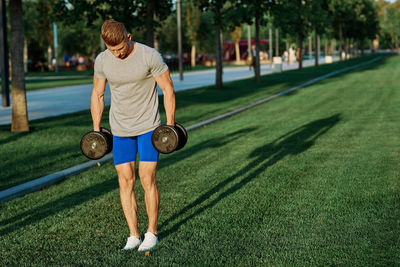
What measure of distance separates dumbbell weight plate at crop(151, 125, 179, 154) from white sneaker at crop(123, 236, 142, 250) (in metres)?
0.90

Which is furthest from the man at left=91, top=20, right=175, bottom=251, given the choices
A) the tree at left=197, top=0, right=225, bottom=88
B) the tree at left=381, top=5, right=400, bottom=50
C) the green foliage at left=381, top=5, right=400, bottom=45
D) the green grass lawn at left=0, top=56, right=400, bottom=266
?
the tree at left=381, top=5, right=400, bottom=50

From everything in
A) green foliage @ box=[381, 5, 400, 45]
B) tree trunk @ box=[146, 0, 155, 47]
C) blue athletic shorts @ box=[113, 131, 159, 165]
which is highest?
green foliage @ box=[381, 5, 400, 45]

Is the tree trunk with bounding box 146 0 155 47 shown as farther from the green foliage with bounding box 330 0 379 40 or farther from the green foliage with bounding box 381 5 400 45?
the green foliage with bounding box 381 5 400 45

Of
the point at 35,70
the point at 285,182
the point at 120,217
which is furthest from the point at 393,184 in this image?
the point at 35,70

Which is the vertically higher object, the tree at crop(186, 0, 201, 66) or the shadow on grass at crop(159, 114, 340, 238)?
the tree at crop(186, 0, 201, 66)

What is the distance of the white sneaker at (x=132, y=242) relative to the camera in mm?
5129

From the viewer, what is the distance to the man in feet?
16.0

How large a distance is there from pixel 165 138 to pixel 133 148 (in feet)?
1.37

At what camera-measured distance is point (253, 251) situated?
4.95 meters

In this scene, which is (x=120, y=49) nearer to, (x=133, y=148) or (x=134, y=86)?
(x=134, y=86)

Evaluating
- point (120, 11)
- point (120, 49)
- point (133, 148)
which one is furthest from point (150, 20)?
point (120, 49)

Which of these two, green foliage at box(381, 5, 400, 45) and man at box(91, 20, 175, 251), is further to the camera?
green foliage at box(381, 5, 400, 45)

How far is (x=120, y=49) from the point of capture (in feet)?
15.5

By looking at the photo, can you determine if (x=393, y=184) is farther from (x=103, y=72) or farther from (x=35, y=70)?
(x=35, y=70)
